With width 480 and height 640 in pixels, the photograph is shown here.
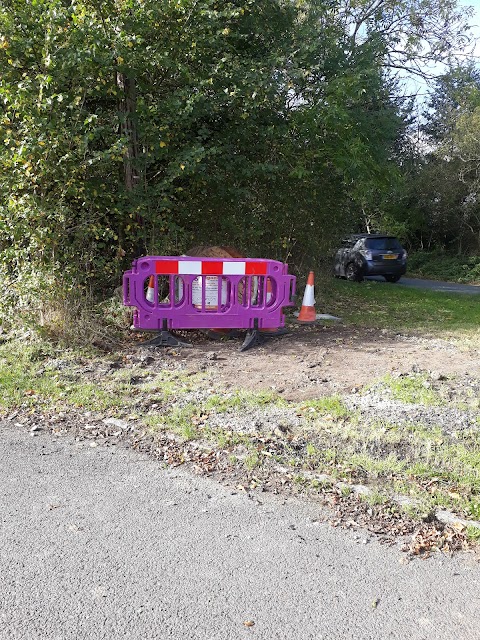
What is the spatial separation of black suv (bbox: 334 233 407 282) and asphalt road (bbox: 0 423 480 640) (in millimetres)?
16354

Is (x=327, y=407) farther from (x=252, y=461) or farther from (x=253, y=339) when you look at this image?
(x=253, y=339)

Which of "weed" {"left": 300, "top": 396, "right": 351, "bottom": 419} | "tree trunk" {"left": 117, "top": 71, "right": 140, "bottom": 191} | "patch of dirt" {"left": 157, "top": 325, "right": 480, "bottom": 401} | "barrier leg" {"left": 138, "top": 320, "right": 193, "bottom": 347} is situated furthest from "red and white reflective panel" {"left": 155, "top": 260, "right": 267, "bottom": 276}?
"weed" {"left": 300, "top": 396, "right": 351, "bottom": 419}

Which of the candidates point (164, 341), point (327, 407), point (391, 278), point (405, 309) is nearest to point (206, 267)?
point (164, 341)

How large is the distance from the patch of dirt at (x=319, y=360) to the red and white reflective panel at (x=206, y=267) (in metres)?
1.01

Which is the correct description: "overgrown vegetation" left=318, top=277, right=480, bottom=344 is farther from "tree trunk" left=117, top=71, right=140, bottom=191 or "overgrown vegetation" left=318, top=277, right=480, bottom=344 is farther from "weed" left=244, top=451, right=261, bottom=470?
"weed" left=244, top=451, right=261, bottom=470

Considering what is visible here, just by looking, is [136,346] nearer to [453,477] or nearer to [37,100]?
[37,100]

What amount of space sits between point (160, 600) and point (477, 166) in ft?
80.9

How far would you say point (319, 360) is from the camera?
676 cm

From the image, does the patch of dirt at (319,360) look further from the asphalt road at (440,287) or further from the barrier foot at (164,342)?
the asphalt road at (440,287)

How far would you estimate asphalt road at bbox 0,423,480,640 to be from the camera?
2.42m

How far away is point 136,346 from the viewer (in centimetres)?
741

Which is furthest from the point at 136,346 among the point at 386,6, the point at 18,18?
the point at 386,6

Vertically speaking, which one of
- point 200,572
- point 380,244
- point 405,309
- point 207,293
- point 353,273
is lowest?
point 200,572

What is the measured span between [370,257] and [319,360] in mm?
13128
